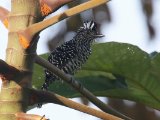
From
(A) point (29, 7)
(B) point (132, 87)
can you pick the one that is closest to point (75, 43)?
(B) point (132, 87)

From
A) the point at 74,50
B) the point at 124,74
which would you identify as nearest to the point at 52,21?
the point at 124,74

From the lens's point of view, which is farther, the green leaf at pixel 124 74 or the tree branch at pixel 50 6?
the green leaf at pixel 124 74

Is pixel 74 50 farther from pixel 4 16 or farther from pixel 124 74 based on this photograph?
pixel 4 16

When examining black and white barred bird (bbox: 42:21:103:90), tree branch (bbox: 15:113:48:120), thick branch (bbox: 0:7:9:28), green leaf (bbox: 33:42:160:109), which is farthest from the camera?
black and white barred bird (bbox: 42:21:103:90)

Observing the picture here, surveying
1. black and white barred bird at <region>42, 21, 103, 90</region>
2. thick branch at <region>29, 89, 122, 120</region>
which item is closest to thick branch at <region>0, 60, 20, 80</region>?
thick branch at <region>29, 89, 122, 120</region>

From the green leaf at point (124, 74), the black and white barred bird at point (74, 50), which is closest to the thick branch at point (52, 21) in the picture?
the green leaf at point (124, 74)

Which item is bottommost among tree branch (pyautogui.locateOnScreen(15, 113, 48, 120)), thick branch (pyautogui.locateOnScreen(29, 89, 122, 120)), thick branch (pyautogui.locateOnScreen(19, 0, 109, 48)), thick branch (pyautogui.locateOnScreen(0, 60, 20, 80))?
tree branch (pyautogui.locateOnScreen(15, 113, 48, 120))

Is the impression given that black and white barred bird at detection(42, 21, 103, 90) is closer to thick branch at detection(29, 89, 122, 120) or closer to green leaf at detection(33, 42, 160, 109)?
green leaf at detection(33, 42, 160, 109)

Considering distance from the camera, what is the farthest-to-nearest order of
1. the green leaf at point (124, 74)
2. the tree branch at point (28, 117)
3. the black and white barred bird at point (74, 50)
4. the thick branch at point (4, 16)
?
the black and white barred bird at point (74, 50)
the green leaf at point (124, 74)
the thick branch at point (4, 16)
the tree branch at point (28, 117)

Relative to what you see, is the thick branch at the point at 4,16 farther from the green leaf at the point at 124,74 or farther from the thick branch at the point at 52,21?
the green leaf at the point at 124,74
